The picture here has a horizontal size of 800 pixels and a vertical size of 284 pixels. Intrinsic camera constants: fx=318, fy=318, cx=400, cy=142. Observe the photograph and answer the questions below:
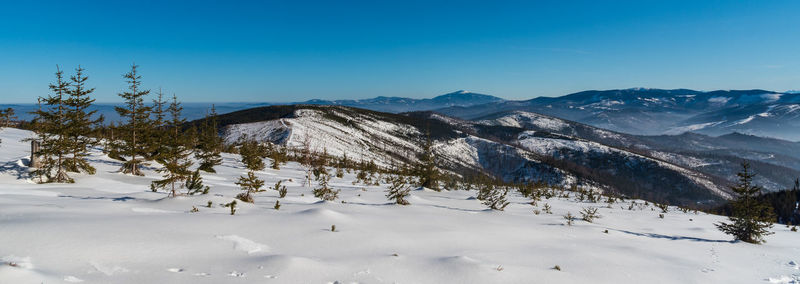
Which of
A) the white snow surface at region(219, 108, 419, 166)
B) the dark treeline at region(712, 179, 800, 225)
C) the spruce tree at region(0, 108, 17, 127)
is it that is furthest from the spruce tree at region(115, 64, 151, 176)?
the dark treeline at region(712, 179, 800, 225)

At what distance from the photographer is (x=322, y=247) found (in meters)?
6.63

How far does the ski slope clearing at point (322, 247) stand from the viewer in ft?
15.7

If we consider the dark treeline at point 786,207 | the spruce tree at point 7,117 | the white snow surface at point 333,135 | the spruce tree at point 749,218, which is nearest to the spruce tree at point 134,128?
the spruce tree at point 7,117

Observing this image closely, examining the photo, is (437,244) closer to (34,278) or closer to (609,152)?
(34,278)

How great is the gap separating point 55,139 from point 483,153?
16923 centimetres

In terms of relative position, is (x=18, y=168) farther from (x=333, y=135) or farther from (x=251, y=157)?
(x=333, y=135)

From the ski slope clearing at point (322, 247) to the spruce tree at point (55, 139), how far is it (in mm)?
803

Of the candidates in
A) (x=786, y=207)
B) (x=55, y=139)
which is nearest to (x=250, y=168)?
(x=55, y=139)

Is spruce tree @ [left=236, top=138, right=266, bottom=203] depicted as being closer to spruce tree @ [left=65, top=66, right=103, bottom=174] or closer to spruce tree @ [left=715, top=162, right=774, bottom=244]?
spruce tree @ [left=65, top=66, right=103, bottom=174]

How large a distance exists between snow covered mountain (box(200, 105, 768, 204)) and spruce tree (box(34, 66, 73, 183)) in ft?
256

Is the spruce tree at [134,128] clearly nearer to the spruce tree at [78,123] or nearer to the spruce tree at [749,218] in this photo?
the spruce tree at [78,123]

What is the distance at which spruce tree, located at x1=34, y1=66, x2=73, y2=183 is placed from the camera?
41.2 ft

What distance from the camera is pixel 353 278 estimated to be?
196 inches

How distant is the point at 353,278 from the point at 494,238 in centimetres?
502
